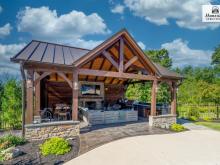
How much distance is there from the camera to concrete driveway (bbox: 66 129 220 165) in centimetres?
625

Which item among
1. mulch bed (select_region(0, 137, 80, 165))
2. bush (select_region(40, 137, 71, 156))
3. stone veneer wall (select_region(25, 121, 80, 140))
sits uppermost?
stone veneer wall (select_region(25, 121, 80, 140))

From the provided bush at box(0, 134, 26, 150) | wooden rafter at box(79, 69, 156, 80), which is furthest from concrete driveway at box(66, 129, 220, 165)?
wooden rafter at box(79, 69, 156, 80)

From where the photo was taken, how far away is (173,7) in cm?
1881

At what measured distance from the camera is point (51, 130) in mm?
8617

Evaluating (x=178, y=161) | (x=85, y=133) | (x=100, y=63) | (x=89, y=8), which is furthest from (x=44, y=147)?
(x=89, y=8)

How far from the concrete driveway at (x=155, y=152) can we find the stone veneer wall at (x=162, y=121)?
97.8 inches

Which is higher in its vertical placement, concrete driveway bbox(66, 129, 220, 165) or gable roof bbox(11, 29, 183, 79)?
gable roof bbox(11, 29, 183, 79)

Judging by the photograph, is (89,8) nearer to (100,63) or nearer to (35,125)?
(100,63)

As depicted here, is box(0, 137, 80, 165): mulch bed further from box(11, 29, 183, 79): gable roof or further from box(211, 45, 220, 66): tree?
box(211, 45, 220, 66): tree

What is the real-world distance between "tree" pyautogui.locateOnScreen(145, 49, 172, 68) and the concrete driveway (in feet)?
92.2

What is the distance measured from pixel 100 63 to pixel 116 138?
745cm

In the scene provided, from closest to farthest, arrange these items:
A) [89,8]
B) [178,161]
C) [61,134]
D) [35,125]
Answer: [178,161], [35,125], [61,134], [89,8]

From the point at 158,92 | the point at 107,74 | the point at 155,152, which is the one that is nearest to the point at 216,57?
the point at 158,92

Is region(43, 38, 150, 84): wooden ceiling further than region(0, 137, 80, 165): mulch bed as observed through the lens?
Yes
